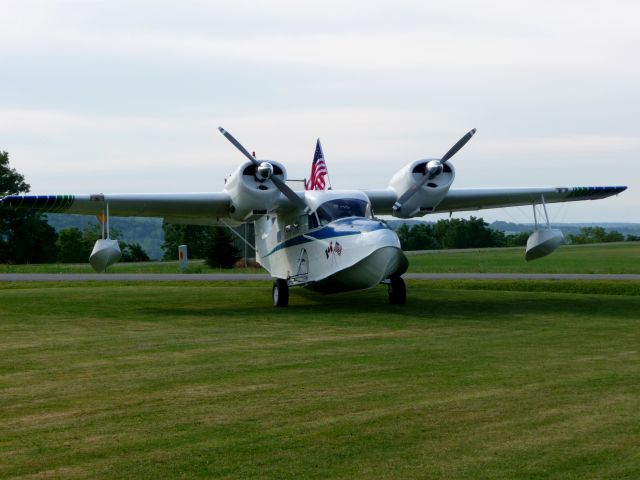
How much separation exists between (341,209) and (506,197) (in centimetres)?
686

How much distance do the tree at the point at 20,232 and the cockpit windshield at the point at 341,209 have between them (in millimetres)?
54833

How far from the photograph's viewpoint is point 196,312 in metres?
19.9

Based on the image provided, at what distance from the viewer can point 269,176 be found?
21.0 m

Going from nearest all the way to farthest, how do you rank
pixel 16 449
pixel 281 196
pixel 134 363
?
1. pixel 16 449
2. pixel 134 363
3. pixel 281 196

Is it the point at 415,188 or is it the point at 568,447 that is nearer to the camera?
the point at 568,447

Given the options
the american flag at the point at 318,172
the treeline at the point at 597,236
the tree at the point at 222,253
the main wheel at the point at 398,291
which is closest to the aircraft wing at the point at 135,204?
the american flag at the point at 318,172

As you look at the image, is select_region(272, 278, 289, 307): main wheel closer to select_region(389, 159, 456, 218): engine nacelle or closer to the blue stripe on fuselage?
the blue stripe on fuselage

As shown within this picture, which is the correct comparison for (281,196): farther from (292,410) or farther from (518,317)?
(292,410)

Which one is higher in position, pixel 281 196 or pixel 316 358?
pixel 281 196

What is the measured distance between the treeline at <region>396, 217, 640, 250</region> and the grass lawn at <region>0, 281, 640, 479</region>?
Result: 8149cm

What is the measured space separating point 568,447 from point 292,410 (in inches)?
107

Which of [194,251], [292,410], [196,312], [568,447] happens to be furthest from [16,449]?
[194,251]

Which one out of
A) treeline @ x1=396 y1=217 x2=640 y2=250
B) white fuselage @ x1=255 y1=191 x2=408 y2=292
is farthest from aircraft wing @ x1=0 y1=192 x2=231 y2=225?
treeline @ x1=396 y1=217 x2=640 y2=250

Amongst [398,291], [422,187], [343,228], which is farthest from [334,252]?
[422,187]
